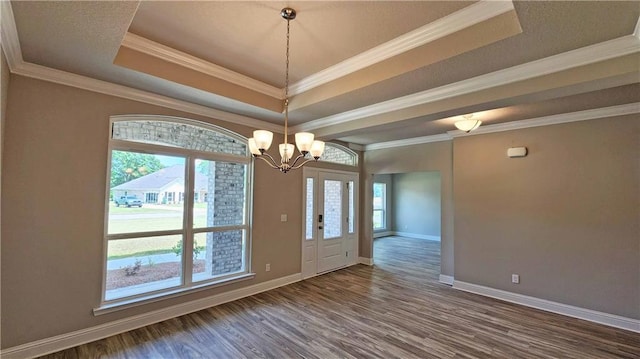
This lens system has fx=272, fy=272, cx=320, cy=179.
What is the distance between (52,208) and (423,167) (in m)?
5.59

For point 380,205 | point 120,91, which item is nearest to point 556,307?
point 120,91

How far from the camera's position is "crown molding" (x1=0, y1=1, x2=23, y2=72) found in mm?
1729

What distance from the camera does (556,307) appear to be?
3.85 m

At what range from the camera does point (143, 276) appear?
340 centimetres

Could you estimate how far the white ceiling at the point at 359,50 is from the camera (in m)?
1.93

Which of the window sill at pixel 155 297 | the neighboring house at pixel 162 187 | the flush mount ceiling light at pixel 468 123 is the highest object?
the flush mount ceiling light at pixel 468 123

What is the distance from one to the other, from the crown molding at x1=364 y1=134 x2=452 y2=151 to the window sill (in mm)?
3936

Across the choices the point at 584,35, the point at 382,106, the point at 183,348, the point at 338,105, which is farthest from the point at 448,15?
the point at 183,348

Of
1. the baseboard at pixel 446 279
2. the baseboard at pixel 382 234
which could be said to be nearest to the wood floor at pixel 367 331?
the baseboard at pixel 446 279

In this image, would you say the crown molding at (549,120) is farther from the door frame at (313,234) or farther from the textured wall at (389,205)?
the textured wall at (389,205)

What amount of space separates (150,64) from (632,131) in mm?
5672

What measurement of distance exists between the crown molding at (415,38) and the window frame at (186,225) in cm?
163

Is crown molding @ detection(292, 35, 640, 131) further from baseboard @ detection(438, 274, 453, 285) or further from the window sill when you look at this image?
baseboard @ detection(438, 274, 453, 285)

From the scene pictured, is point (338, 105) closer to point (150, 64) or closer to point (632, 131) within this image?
point (150, 64)
